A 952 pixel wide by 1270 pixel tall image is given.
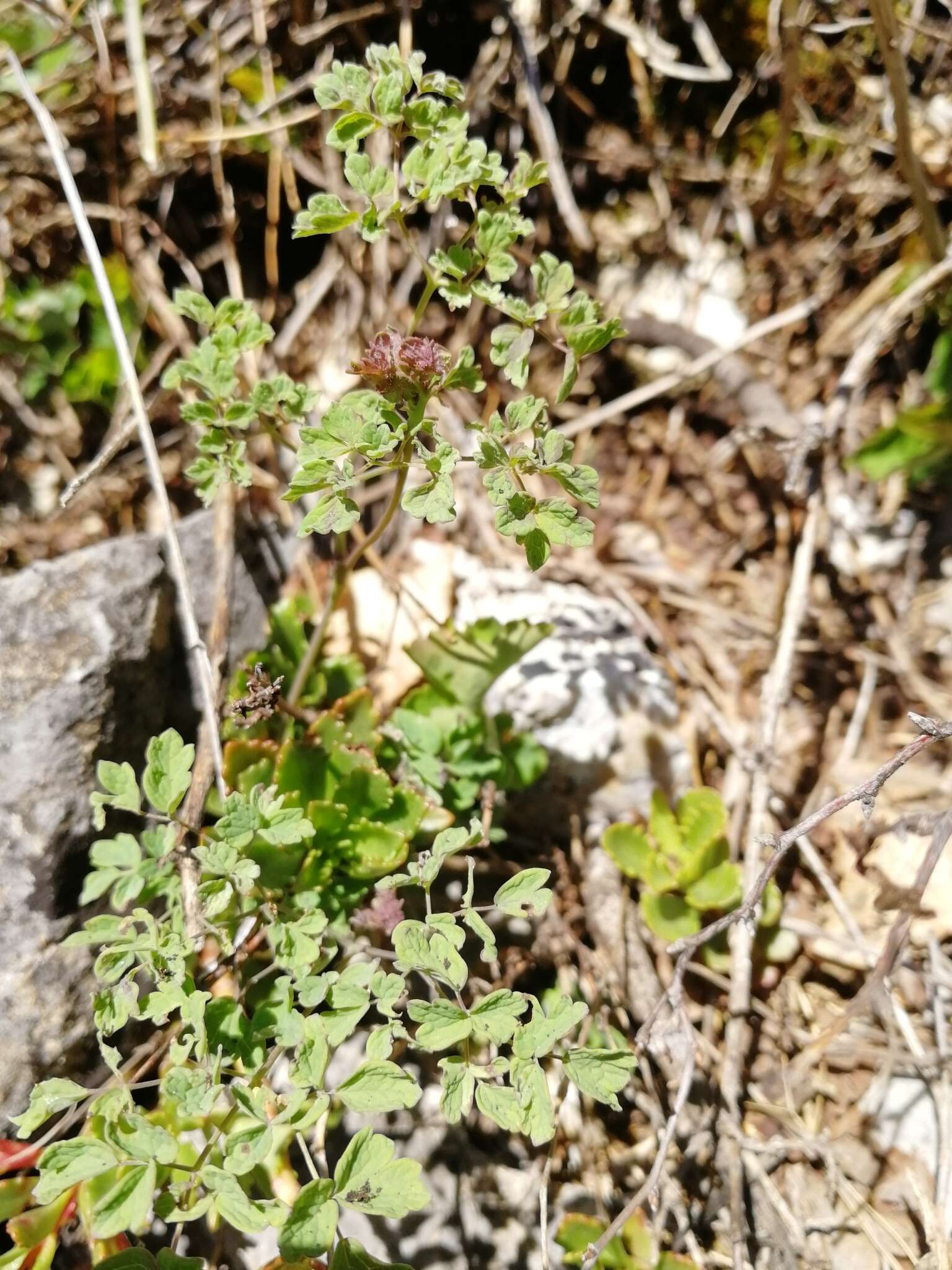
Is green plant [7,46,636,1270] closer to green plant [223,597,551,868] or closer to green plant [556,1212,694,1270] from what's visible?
green plant [223,597,551,868]

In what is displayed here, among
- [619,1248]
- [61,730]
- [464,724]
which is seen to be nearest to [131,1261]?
[619,1248]

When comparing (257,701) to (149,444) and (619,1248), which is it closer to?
(149,444)

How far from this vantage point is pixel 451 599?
9.06 feet

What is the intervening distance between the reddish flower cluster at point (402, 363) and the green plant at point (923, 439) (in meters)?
1.65

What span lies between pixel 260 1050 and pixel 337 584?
969mm

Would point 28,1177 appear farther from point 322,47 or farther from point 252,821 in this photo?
point 322,47

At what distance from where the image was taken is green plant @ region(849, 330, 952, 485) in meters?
2.65

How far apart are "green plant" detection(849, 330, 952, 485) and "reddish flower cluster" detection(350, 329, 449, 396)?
1.65 meters

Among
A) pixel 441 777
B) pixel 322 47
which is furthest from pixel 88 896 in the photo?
pixel 322 47

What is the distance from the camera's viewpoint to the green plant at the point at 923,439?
265 centimetres

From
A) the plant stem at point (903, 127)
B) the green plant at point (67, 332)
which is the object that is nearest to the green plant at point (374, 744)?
the green plant at point (67, 332)

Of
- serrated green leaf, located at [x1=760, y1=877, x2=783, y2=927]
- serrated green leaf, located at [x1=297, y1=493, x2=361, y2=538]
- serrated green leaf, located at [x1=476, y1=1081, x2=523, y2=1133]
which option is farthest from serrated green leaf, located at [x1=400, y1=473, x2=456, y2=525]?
serrated green leaf, located at [x1=760, y1=877, x2=783, y2=927]

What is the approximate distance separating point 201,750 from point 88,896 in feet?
1.77

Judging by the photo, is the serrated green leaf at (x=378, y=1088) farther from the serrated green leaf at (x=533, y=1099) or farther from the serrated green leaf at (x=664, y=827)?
the serrated green leaf at (x=664, y=827)
